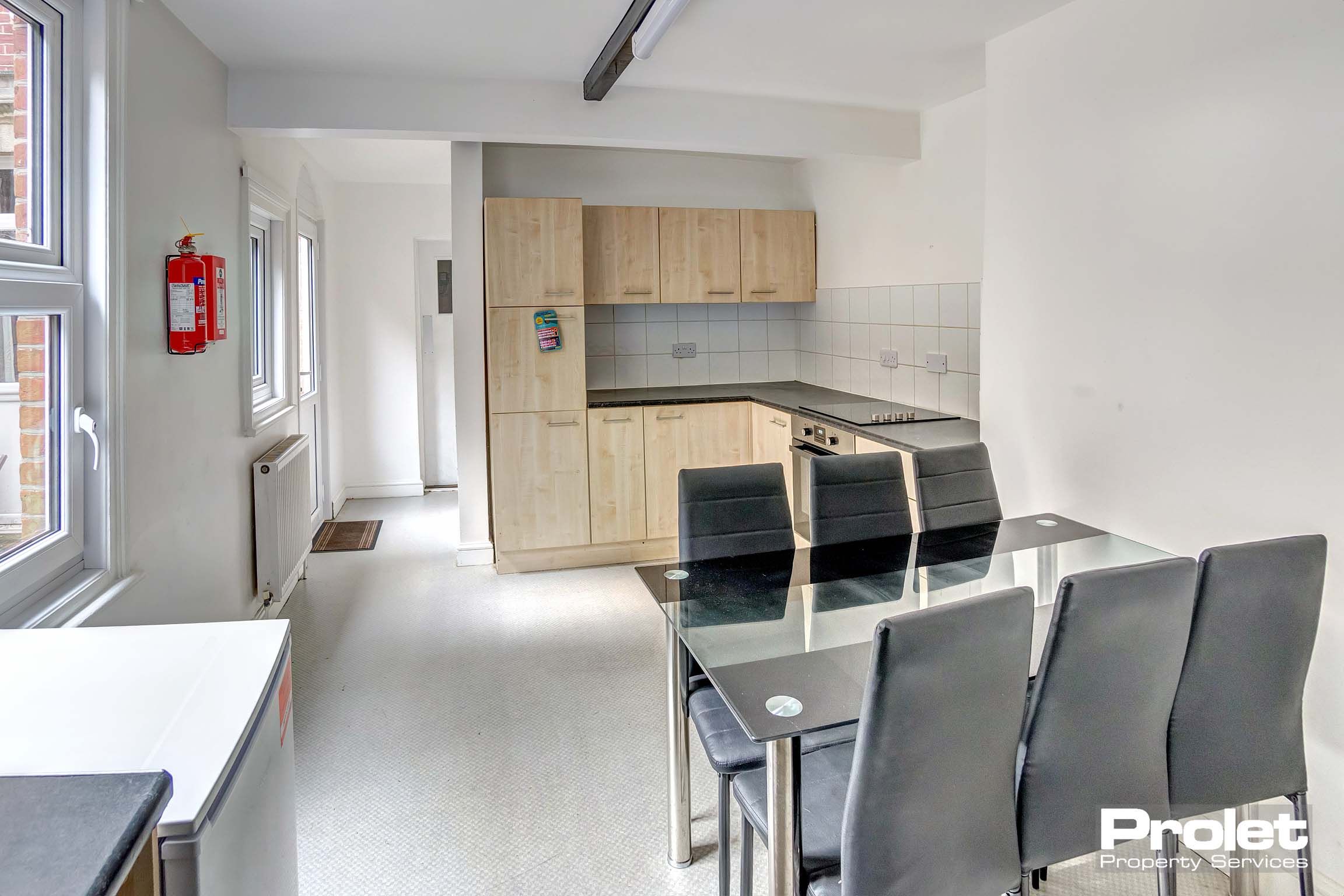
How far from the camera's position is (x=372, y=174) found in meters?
6.21

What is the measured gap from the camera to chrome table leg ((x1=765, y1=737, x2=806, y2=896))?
1539 millimetres

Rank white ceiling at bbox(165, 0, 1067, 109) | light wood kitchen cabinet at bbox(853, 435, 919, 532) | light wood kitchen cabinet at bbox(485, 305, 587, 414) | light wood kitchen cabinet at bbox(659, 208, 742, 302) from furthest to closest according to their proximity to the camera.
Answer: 1. light wood kitchen cabinet at bbox(659, 208, 742, 302)
2. light wood kitchen cabinet at bbox(485, 305, 587, 414)
3. light wood kitchen cabinet at bbox(853, 435, 919, 532)
4. white ceiling at bbox(165, 0, 1067, 109)

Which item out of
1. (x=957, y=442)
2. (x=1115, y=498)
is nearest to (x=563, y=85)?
(x=957, y=442)

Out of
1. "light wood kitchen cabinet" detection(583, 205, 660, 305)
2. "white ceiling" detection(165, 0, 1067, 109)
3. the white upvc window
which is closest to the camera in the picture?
"white ceiling" detection(165, 0, 1067, 109)

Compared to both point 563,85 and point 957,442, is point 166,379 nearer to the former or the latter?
point 563,85

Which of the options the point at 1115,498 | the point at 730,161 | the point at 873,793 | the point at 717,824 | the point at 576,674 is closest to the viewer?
the point at 873,793

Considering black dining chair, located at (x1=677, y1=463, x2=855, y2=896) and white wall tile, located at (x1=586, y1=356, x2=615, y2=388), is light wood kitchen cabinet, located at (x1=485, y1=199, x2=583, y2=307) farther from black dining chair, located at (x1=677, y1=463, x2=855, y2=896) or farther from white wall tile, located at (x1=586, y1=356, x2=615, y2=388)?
black dining chair, located at (x1=677, y1=463, x2=855, y2=896)

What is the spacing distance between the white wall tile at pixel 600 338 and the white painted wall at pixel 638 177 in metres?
0.76

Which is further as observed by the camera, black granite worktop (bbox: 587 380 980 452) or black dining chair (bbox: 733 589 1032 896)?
black granite worktop (bbox: 587 380 980 452)

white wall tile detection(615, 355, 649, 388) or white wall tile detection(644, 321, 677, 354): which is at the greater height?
white wall tile detection(644, 321, 677, 354)

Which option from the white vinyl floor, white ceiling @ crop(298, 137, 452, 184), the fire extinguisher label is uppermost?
white ceiling @ crop(298, 137, 452, 184)

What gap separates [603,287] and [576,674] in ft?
8.00

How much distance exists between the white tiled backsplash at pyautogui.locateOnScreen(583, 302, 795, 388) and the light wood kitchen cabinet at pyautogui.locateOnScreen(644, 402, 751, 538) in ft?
2.05

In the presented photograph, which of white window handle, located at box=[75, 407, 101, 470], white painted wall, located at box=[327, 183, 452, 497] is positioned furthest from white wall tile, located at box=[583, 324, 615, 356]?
white window handle, located at box=[75, 407, 101, 470]
